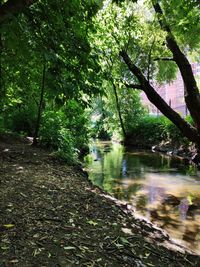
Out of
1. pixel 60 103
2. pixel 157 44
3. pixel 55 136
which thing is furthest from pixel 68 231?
pixel 157 44

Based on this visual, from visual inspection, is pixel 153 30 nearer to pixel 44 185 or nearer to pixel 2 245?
pixel 44 185

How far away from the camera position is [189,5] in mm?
6086

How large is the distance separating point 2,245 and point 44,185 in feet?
9.20

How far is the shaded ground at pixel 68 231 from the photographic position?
3551 mm

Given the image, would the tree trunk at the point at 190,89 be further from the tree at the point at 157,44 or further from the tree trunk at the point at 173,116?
the tree trunk at the point at 173,116

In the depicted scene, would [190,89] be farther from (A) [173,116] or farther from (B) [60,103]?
(B) [60,103]

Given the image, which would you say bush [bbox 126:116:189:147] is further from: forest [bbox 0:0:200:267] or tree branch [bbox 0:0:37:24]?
tree branch [bbox 0:0:37:24]

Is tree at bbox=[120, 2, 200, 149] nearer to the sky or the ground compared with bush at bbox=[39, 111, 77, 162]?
nearer to the sky

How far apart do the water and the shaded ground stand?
4.82 feet

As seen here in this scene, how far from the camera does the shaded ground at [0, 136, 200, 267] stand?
11.6 ft

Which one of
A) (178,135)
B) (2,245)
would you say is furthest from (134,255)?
(178,135)

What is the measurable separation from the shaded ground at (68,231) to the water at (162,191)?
1469 millimetres

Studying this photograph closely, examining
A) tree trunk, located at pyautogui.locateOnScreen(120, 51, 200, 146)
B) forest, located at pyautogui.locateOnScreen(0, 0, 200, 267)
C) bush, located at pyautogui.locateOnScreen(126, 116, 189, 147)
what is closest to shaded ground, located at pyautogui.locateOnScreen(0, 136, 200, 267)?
forest, located at pyautogui.locateOnScreen(0, 0, 200, 267)

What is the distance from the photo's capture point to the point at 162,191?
10320mm
